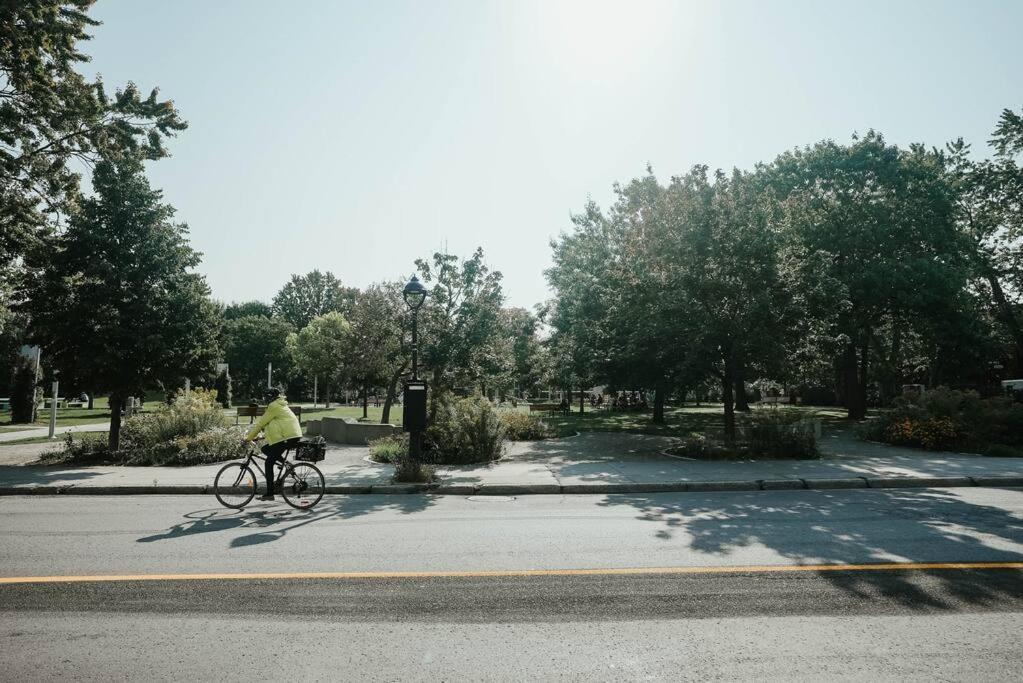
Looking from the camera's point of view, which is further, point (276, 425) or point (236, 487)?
point (236, 487)

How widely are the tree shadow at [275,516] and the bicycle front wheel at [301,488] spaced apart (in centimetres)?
17

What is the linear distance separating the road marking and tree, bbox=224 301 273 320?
302 feet

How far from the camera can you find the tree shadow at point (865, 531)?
5066mm

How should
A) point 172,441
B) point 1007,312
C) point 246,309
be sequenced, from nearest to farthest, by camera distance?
1. point 172,441
2. point 1007,312
3. point 246,309

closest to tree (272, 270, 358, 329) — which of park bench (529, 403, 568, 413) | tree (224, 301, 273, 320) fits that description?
tree (224, 301, 273, 320)

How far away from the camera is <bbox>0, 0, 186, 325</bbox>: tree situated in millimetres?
13211

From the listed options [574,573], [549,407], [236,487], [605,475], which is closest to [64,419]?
[549,407]

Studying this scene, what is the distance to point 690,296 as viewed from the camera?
15297mm

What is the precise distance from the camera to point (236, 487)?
31.6 ft

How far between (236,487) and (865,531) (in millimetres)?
9071

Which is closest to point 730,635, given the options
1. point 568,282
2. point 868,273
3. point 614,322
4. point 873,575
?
point 873,575

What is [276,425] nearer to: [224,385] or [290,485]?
[290,485]

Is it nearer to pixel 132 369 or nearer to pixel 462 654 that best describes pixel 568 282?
pixel 132 369

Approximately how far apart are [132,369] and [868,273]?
1023 inches
